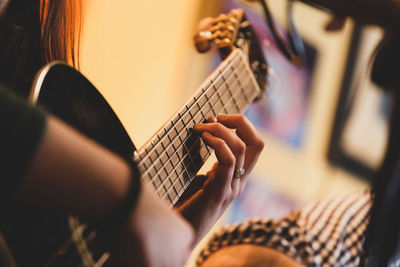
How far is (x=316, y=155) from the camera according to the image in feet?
6.07

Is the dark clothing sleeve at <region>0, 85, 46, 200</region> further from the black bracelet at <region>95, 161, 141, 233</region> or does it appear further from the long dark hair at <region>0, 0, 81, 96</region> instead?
the long dark hair at <region>0, 0, 81, 96</region>

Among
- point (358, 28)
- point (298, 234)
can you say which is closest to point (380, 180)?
point (298, 234)

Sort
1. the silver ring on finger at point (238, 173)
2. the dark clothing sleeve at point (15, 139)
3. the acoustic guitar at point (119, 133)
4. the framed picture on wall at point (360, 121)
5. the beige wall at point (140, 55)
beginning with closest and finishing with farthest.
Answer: the dark clothing sleeve at point (15, 139)
the acoustic guitar at point (119, 133)
the silver ring on finger at point (238, 173)
the beige wall at point (140, 55)
the framed picture on wall at point (360, 121)

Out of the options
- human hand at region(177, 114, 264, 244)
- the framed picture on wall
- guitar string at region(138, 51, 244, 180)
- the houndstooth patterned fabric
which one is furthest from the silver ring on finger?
the framed picture on wall

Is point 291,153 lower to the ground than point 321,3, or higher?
lower

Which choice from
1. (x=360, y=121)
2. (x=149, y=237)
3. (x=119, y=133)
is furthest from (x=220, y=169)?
(x=360, y=121)

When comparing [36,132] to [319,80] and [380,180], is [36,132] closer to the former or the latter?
[380,180]

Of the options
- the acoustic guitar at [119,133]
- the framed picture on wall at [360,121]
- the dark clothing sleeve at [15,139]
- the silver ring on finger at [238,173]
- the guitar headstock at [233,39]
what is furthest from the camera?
the framed picture on wall at [360,121]

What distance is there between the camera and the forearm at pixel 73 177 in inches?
12.9

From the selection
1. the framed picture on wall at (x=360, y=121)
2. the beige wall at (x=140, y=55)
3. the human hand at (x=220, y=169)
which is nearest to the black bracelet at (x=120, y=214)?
the human hand at (x=220, y=169)

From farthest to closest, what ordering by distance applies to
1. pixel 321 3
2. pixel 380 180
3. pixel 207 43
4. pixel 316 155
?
pixel 316 155 < pixel 207 43 < pixel 321 3 < pixel 380 180

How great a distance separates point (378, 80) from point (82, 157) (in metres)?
0.58

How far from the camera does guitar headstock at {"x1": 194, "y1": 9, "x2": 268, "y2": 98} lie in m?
0.84

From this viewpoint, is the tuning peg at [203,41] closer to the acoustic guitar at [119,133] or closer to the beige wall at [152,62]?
the acoustic guitar at [119,133]
